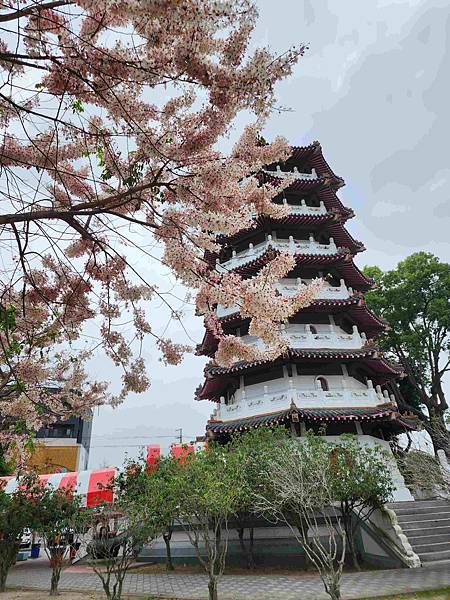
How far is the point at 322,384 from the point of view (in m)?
14.7

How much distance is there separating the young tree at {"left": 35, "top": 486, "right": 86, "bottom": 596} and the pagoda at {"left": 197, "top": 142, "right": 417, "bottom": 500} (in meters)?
5.07

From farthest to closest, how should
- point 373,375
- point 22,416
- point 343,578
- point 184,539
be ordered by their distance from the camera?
1. point 373,375
2. point 184,539
3. point 343,578
4. point 22,416

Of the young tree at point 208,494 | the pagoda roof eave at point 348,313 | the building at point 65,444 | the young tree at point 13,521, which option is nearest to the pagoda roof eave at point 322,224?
the pagoda roof eave at point 348,313

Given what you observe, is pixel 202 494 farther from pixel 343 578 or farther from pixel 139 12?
pixel 139 12

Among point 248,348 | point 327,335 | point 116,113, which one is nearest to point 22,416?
point 248,348

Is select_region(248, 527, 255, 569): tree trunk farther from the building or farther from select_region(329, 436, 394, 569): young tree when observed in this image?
the building

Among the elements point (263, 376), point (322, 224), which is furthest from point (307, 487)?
point (322, 224)

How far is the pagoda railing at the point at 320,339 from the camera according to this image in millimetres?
14734

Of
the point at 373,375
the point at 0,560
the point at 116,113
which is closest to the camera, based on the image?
the point at 116,113

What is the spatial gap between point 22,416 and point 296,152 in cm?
1675

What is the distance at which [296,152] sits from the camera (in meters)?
19.1

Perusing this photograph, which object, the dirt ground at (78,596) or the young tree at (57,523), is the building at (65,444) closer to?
the young tree at (57,523)

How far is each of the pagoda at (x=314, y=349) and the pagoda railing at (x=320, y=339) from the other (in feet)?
0.13

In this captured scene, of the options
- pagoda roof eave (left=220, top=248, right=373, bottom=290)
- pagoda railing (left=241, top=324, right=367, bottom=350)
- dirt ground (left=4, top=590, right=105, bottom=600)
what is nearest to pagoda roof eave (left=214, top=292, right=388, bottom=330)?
pagoda railing (left=241, top=324, right=367, bottom=350)
